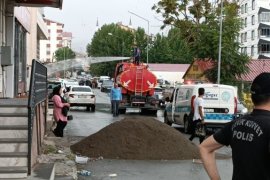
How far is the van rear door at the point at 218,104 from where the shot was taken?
19.8 meters

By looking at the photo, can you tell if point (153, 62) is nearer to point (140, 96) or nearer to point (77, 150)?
point (140, 96)

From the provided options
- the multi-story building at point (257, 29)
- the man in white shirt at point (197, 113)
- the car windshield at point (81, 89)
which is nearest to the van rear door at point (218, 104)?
the man in white shirt at point (197, 113)

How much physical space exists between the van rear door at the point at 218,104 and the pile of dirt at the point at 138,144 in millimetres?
5729

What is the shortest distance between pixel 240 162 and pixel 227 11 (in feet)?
164

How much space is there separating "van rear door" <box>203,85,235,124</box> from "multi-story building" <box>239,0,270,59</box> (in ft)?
272

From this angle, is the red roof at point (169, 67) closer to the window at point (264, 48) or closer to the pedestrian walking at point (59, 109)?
the window at point (264, 48)

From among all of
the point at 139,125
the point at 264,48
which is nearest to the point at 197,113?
the point at 139,125

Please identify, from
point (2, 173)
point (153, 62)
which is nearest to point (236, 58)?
point (2, 173)

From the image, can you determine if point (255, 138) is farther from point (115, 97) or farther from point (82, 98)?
point (82, 98)

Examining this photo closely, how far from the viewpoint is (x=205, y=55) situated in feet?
146

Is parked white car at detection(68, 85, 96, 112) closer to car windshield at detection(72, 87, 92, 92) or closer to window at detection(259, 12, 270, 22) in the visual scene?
car windshield at detection(72, 87, 92, 92)

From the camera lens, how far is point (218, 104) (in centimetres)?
1997

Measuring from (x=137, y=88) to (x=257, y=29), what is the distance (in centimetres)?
8020

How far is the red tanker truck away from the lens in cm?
3153
